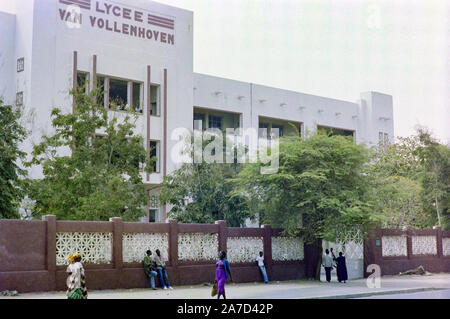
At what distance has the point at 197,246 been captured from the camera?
26625mm

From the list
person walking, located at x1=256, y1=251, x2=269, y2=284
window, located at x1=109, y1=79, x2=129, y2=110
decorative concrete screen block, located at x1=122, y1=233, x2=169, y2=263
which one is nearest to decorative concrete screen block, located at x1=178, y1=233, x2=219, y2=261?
decorative concrete screen block, located at x1=122, y1=233, x2=169, y2=263

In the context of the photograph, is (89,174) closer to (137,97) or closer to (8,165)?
(8,165)

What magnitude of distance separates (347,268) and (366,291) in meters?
6.98

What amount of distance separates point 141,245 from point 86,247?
234 centimetres

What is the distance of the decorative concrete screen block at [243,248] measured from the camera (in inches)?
1088

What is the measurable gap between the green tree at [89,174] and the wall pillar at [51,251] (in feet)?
13.0

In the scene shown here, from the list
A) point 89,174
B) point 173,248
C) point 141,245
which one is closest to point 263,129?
point 89,174

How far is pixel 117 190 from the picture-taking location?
27766 mm

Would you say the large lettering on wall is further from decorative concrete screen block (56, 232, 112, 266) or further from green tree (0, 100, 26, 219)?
decorative concrete screen block (56, 232, 112, 266)

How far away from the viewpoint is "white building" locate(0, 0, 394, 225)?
35.1m

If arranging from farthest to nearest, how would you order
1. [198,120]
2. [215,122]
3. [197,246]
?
[215,122] < [198,120] < [197,246]

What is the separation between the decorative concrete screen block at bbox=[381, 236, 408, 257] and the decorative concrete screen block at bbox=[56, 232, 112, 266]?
16.0 m

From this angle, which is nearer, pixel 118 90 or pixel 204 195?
pixel 204 195
